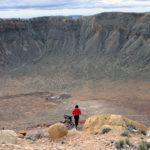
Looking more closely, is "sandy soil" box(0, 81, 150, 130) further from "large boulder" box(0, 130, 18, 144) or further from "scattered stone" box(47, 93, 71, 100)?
"large boulder" box(0, 130, 18, 144)

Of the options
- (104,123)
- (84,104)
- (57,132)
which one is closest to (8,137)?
(57,132)

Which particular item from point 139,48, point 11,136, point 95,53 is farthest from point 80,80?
point 11,136

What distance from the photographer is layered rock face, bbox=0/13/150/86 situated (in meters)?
30.9

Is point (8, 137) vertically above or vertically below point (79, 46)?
below

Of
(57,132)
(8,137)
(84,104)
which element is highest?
(84,104)

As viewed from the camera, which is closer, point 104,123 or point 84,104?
point 104,123

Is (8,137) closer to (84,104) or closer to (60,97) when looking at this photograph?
(84,104)

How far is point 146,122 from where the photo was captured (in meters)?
16.5

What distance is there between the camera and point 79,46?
35594mm

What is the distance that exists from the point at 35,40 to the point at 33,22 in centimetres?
311

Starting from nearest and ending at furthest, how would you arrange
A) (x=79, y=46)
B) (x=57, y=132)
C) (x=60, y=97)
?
(x=57, y=132), (x=60, y=97), (x=79, y=46)

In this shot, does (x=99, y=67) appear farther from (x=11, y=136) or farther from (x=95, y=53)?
(x=11, y=136)

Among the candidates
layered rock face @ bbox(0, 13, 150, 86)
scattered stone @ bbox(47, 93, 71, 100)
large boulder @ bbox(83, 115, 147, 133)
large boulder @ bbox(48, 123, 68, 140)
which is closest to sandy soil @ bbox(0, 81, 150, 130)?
scattered stone @ bbox(47, 93, 71, 100)

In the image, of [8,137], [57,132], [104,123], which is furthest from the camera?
[104,123]
